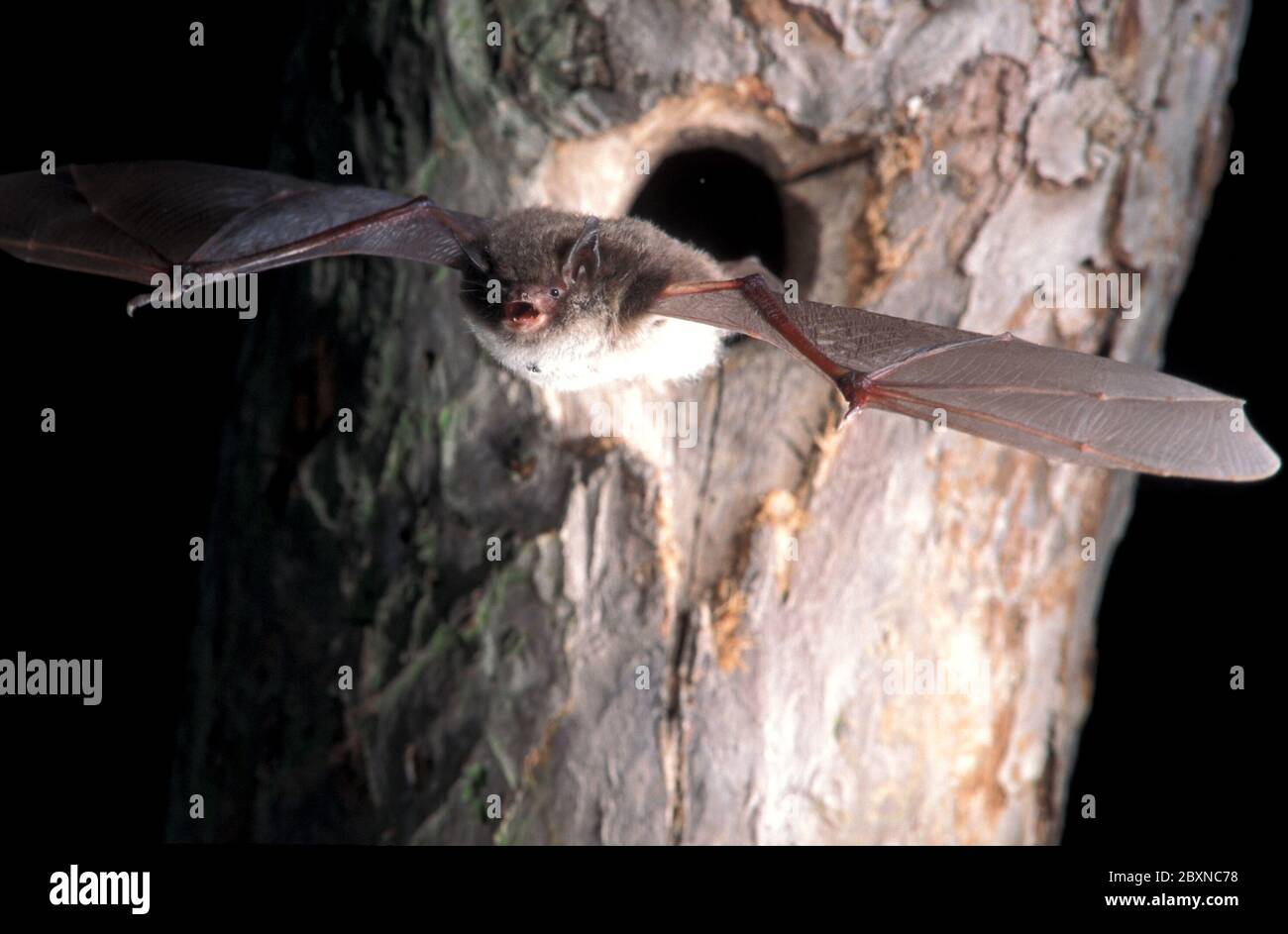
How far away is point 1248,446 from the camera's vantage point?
2.10 m

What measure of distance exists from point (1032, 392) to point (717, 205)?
144cm

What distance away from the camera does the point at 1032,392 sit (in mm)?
2182

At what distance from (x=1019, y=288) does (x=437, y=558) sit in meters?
1.52

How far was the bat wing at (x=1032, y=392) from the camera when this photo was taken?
208 cm

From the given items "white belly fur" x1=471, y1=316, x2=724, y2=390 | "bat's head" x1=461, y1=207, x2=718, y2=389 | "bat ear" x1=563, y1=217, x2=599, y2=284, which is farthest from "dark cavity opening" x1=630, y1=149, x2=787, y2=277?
"bat ear" x1=563, y1=217, x2=599, y2=284

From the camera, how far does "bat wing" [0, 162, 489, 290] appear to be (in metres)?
2.37

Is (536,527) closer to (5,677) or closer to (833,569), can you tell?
(833,569)

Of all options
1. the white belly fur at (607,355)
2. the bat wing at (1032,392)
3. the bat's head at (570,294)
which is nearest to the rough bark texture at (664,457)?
the white belly fur at (607,355)

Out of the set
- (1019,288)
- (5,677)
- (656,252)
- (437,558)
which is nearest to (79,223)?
(437,558)

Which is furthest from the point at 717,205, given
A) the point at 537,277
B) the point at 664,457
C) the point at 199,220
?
the point at 199,220

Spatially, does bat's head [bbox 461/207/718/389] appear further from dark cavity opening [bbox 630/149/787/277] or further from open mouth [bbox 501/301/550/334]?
dark cavity opening [bbox 630/149/787/277]

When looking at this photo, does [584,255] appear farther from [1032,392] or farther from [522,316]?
[1032,392]

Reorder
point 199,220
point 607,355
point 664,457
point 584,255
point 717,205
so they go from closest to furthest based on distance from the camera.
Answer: point 584,255, point 607,355, point 199,220, point 664,457, point 717,205

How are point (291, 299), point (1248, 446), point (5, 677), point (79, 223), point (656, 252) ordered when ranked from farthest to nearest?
point (5, 677) → point (291, 299) → point (79, 223) → point (656, 252) → point (1248, 446)
